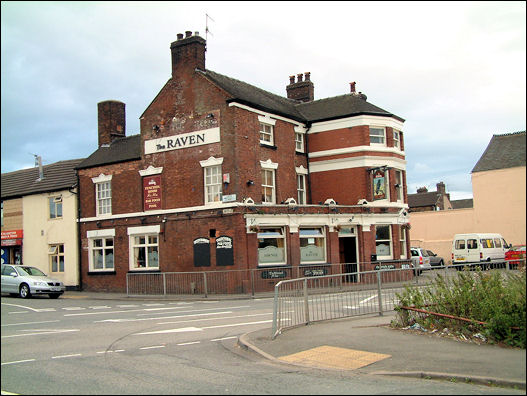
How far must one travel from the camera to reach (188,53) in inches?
1073

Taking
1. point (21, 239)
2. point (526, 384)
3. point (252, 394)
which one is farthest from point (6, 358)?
point (21, 239)

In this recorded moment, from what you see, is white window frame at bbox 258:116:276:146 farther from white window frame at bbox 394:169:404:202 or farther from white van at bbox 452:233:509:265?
white van at bbox 452:233:509:265

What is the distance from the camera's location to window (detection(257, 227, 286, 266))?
25.3 meters

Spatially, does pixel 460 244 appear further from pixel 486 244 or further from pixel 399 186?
pixel 399 186

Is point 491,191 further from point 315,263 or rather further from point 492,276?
point 315,263

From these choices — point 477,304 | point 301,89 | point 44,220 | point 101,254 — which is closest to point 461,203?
point 301,89

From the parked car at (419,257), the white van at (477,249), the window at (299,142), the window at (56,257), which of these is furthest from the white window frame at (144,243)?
the white van at (477,249)

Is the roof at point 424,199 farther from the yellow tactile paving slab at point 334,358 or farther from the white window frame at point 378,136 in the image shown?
the yellow tactile paving slab at point 334,358

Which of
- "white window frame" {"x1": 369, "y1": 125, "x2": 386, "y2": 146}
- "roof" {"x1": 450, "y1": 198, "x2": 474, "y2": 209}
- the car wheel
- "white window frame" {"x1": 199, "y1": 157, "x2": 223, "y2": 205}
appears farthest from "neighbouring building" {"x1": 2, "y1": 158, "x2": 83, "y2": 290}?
"roof" {"x1": 450, "y1": 198, "x2": 474, "y2": 209}

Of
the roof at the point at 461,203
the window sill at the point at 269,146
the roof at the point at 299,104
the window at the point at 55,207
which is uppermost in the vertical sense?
the roof at the point at 299,104

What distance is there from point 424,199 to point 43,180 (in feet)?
157

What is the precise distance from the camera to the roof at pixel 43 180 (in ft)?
106

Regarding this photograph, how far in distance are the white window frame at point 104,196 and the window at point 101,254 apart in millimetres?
1588

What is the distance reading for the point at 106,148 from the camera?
3262 centimetres
